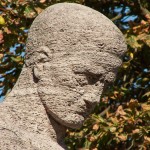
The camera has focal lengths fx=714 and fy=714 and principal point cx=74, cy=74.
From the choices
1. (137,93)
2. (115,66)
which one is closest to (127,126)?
(137,93)

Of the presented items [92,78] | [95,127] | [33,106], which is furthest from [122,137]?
[33,106]

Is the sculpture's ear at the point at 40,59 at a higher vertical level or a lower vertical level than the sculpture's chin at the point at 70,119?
higher

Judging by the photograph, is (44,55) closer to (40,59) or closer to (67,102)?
(40,59)

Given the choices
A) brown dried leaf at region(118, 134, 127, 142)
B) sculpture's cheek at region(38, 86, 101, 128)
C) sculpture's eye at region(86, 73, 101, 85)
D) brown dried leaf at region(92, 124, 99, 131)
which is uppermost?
sculpture's eye at region(86, 73, 101, 85)

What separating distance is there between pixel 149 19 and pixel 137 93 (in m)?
1.07

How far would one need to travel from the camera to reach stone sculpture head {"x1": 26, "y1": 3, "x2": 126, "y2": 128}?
13.5 feet

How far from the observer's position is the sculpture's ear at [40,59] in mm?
4176

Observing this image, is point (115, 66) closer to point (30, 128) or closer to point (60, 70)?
point (60, 70)

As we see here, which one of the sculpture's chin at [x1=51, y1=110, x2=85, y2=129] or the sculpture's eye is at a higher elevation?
the sculpture's eye

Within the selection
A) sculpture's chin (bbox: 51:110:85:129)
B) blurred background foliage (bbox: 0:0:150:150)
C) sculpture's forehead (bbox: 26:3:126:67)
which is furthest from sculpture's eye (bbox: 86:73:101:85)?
blurred background foliage (bbox: 0:0:150:150)

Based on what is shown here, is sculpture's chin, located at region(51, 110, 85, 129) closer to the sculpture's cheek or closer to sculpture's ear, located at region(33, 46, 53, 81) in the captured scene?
the sculpture's cheek


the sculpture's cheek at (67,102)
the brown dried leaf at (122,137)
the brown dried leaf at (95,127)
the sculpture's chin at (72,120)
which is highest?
the sculpture's cheek at (67,102)

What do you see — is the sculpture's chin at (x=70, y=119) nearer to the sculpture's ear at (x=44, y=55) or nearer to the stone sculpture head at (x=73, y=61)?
the stone sculpture head at (x=73, y=61)

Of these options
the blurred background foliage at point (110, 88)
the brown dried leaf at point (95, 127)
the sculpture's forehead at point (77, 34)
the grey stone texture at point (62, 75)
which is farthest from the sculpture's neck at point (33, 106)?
the brown dried leaf at point (95, 127)
